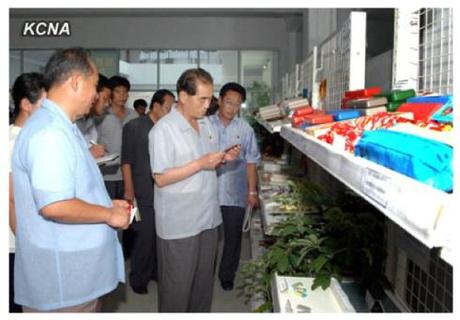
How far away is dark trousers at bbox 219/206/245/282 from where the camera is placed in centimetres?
402

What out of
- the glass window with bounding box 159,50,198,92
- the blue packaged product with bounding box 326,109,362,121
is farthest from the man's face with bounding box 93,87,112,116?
the glass window with bounding box 159,50,198,92

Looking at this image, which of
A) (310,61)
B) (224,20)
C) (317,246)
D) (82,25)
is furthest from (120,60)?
(317,246)

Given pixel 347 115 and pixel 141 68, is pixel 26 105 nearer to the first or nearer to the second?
pixel 347 115

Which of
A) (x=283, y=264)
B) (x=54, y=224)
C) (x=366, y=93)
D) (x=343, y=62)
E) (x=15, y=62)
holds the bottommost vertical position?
(x=283, y=264)

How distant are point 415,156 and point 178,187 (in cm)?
193

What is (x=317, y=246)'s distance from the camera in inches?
98.7

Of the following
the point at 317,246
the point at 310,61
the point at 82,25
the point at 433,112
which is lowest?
the point at 317,246

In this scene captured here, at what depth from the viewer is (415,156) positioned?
831 mm

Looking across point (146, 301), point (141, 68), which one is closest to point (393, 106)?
point (146, 301)

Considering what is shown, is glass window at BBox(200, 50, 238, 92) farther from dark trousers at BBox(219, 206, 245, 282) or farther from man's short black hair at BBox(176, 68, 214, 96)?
man's short black hair at BBox(176, 68, 214, 96)

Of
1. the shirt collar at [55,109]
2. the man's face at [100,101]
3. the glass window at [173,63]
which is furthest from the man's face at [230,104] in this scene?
the glass window at [173,63]

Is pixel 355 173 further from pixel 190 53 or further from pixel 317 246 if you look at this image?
pixel 190 53

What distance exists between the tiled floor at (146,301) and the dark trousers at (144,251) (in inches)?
4.1

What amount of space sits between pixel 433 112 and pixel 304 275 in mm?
1375
